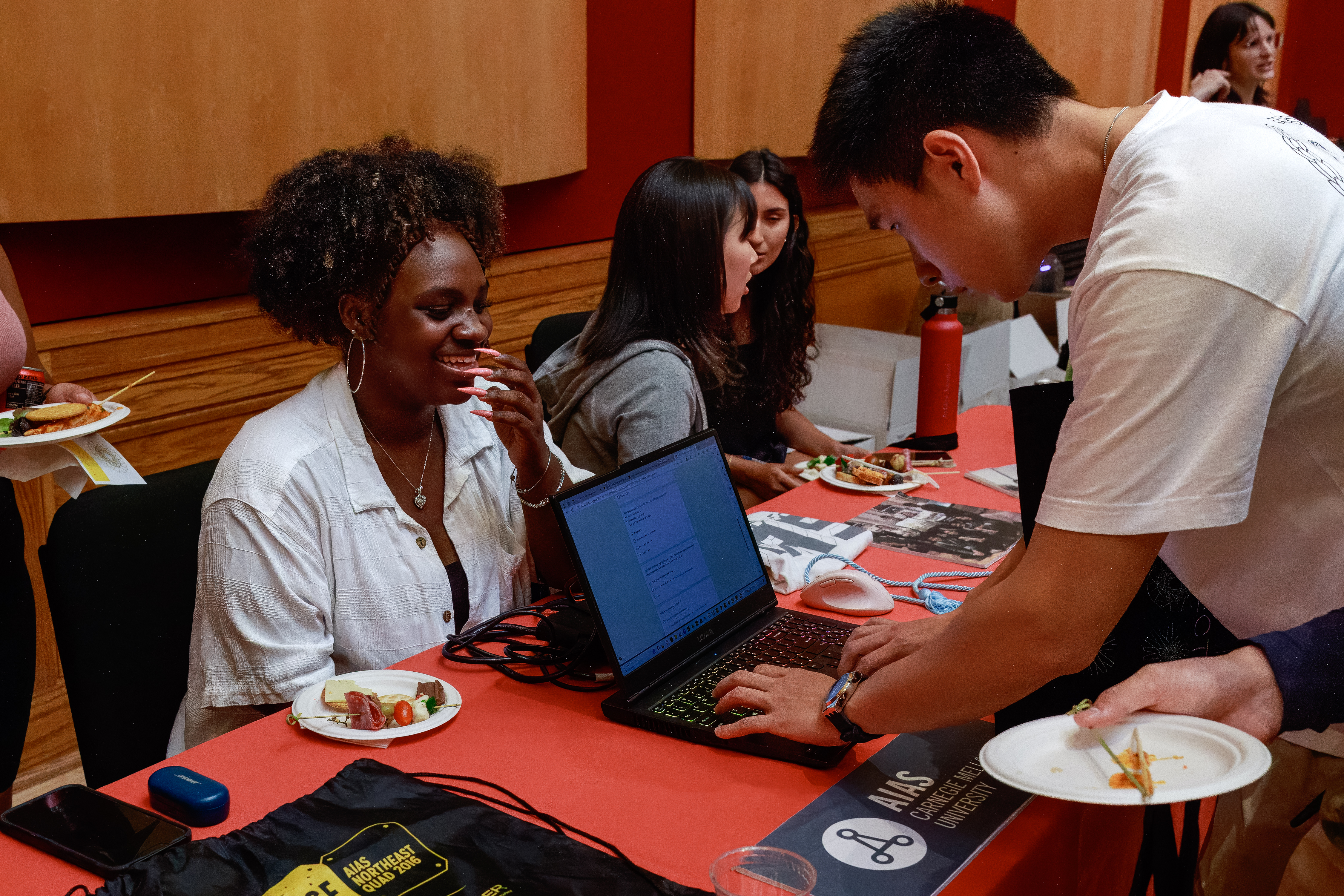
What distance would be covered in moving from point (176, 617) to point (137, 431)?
105 centimetres

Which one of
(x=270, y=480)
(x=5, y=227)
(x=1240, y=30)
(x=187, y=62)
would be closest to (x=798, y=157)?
(x=1240, y=30)

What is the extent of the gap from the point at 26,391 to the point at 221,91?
35.2 inches

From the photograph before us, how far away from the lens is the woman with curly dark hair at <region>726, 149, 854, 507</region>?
287 centimetres

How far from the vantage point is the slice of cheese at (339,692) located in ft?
4.13

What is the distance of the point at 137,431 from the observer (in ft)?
7.88

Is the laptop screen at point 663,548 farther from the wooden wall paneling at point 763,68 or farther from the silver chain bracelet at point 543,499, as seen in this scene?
the wooden wall paneling at point 763,68

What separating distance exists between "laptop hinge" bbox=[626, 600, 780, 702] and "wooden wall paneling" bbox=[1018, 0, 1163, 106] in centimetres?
440

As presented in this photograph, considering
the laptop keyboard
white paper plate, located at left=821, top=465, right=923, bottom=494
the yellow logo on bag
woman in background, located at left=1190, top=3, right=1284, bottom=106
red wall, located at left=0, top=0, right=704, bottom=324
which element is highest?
woman in background, located at left=1190, top=3, right=1284, bottom=106

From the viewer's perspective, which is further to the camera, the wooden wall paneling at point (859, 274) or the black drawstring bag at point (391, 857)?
the wooden wall paneling at point (859, 274)

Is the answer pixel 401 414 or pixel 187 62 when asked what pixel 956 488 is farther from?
pixel 187 62

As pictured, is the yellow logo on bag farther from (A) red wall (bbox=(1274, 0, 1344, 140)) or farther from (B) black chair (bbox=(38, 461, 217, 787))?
(A) red wall (bbox=(1274, 0, 1344, 140))

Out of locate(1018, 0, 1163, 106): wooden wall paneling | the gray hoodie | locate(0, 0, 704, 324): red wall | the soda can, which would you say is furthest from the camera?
locate(1018, 0, 1163, 106): wooden wall paneling

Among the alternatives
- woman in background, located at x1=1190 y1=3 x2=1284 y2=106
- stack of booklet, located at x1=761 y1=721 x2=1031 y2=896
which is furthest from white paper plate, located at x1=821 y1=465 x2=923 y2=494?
woman in background, located at x1=1190 y1=3 x2=1284 y2=106

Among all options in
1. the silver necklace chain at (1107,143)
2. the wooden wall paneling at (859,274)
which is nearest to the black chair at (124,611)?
the silver necklace chain at (1107,143)
